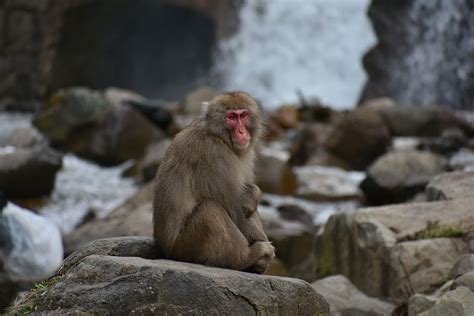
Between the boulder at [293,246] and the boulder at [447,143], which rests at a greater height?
the boulder at [447,143]

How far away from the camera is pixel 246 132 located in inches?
181

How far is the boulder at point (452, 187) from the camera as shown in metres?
6.87

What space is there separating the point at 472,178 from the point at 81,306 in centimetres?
457

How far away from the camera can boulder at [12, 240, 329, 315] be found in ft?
11.8

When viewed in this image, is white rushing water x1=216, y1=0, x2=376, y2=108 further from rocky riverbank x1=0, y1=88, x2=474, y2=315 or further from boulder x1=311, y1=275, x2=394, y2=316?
boulder x1=311, y1=275, x2=394, y2=316

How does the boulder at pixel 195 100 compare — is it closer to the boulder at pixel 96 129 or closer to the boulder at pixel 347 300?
the boulder at pixel 96 129

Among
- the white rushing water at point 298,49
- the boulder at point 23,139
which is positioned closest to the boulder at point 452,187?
the boulder at point 23,139

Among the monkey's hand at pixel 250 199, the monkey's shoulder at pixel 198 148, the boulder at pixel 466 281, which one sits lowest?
the boulder at pixel 466 281

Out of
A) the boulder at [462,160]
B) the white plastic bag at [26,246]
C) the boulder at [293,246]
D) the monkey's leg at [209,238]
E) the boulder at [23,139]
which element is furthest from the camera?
the boulder at [23,139]

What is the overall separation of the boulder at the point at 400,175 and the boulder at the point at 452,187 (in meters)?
3.93

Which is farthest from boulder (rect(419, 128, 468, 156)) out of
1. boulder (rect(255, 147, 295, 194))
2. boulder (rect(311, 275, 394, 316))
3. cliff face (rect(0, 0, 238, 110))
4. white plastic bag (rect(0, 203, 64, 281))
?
cliff face (rect(0, 0, 238, 110))

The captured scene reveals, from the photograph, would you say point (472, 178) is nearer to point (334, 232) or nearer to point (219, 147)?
point (334, 232)

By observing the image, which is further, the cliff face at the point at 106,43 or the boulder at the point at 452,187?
the cliff face at the point at 106,43

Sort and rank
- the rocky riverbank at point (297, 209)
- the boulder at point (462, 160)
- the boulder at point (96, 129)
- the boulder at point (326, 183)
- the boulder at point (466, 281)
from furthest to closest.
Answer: the boulder at point (96, 129) → the boulder at point (326, 183) → the boulder at point (462, 160) → the boulder at point (466, 281) → the rocky riverbank at point (297, 209)
